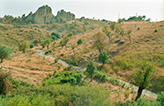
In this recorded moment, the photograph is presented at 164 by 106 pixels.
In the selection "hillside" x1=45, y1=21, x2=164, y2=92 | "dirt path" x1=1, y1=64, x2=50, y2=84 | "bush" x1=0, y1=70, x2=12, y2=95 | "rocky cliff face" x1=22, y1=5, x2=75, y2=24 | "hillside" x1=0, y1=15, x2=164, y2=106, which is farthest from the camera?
"rocky cliff face" x1=22, y1=5, x2=75, y2=24

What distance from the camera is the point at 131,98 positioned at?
12.2m

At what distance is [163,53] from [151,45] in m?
5.55

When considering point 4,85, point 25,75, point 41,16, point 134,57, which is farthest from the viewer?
point 41,16

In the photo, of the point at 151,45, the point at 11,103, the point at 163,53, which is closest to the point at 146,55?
the point at 163,53

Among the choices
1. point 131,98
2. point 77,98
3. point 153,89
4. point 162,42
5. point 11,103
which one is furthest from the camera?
point 162,42

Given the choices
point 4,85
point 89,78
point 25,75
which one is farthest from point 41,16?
point 4,85

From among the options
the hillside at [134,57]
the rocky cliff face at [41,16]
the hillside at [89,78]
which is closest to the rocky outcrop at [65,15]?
the rocky cliff face at [41,16]

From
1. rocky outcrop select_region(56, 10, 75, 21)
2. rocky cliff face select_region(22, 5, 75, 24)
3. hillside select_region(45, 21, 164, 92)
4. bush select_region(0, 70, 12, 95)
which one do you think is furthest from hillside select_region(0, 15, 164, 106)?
rocky outcrop select_region(56, 10, 75, 21)

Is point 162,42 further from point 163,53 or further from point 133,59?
point 133,59

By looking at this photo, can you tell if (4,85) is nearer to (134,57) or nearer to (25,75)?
(25,75)

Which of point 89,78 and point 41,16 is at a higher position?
point 41,16

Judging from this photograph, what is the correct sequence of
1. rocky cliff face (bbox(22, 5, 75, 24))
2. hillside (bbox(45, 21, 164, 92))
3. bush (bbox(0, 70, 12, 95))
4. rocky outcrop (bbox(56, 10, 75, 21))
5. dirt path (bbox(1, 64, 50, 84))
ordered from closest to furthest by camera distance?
bush (bbox(0, 70, 12, 95)), dirt path (bbox(1, 64, 50, 84)), hillside (bbox(45, 21, 164, 92)), rocky cliff face (bbox(22, 5, 75, 24)), rocky outcrop (bbox(56, 10, 75, 21))

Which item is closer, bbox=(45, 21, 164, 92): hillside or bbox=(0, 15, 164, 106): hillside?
bbox=(0, 15, 164, 106): hillside

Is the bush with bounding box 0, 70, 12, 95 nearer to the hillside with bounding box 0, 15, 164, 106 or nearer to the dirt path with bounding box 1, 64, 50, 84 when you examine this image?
the hillside with bounding box 0, 15, 164, 106
